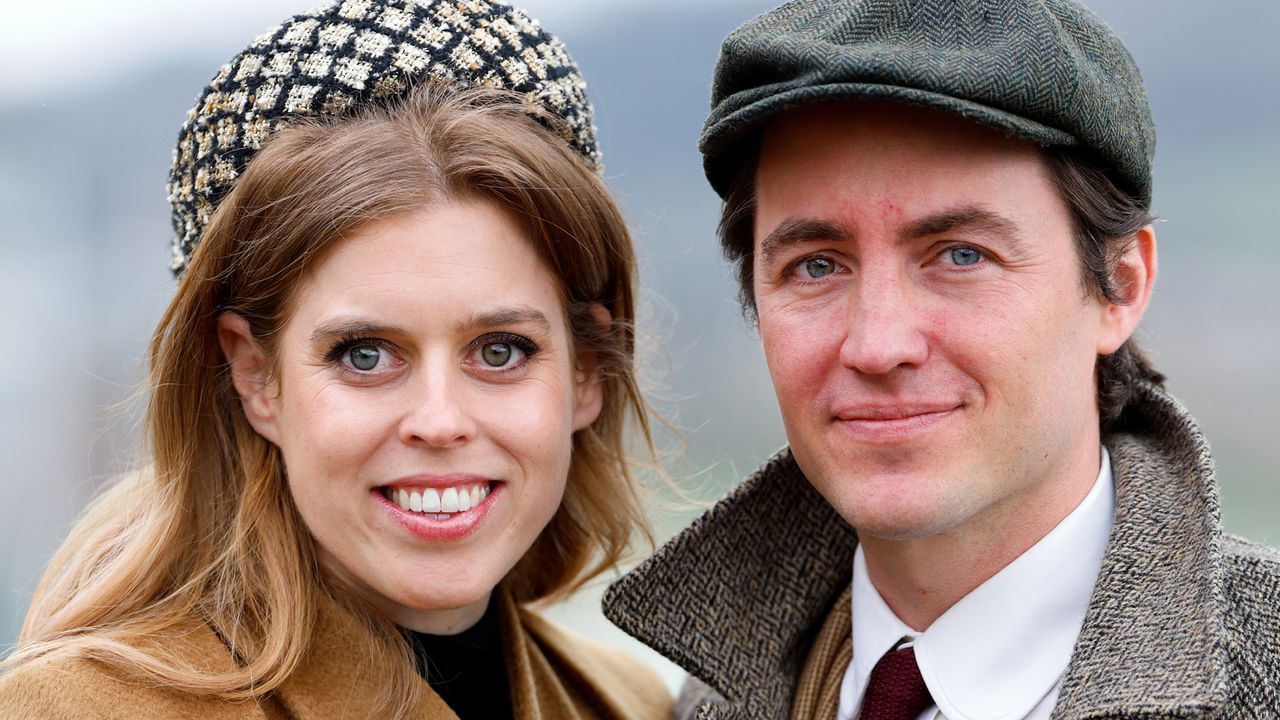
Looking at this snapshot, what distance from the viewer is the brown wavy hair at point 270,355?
97.7 inches

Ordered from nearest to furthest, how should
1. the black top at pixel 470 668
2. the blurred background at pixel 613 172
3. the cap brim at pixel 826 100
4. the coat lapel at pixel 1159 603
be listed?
the coat lapel at pixel 1159 603, the cap brim at pixel 826 100, the black top at pixel 470 668, the blurred background at pixel 613 172

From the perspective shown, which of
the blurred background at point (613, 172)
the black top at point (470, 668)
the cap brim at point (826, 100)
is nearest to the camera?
the cap brim at point (826, 100)

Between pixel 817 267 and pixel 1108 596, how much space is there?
0.79 meters

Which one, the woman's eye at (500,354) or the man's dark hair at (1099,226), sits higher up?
the man's dark hair at (1099,226)

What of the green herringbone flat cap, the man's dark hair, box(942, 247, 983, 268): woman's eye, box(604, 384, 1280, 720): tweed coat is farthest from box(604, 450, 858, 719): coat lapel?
the green herringbone flat cap

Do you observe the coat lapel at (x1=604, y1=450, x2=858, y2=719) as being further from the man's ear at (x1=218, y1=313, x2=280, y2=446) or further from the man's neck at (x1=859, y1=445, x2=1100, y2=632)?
the man's ear at (x1=218, y1=313, x2=280, y2=446)

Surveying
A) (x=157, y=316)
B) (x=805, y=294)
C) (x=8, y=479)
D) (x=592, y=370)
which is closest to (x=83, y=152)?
(x=8, y=479)

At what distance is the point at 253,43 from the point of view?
2.67 m

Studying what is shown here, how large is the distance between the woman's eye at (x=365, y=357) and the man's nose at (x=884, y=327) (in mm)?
887

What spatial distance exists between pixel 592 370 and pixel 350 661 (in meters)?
0.82

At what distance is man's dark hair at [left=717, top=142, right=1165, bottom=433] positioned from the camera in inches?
94.4

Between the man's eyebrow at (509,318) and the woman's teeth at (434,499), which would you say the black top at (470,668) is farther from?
the man's eyebrow at (509,318)

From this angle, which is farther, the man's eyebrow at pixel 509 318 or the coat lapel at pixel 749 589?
the coat lapel at pixel 749 589

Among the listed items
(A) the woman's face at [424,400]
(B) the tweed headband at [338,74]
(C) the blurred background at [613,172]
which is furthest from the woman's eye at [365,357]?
(C) the blurred background at [613,172]
